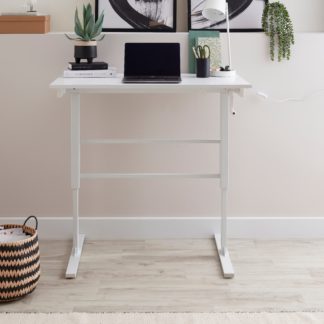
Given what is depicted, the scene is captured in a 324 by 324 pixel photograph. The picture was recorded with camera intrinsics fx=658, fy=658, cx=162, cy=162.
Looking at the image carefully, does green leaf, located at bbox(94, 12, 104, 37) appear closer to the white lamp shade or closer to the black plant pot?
the black plant pot

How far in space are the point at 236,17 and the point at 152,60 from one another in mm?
589

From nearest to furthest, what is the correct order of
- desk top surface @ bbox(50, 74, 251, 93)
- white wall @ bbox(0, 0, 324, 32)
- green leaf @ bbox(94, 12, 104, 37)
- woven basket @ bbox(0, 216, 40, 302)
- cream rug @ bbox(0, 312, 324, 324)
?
cream rug @ bbox(0, 312, 324, 324)
woven basket @ bbox(0, 216, 40, 302)
desk top surface @ bbox(50, 74, 251, 93)
green leaf @ bbox(94, 12, 104, 37)
white wall @ bbox(0, 0, 324, 32)

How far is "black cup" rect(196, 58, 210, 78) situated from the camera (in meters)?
3.01

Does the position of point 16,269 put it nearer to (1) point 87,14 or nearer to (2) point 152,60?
(2) point 152,60

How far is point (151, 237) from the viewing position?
343 cm

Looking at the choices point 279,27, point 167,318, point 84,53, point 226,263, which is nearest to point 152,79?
point 84,53

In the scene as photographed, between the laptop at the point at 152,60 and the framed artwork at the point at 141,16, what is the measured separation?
0.33m

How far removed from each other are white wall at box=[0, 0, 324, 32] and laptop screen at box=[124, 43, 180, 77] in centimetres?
41

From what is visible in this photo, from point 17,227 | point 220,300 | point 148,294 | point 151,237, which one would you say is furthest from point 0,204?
point 220,300

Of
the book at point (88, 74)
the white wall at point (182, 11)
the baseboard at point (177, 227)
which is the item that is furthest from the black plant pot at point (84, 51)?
the baseboard at point (177, 227)

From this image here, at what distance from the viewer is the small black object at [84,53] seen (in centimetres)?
306

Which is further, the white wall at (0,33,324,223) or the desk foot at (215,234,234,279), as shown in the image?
the white wall at (0,33,324,223)

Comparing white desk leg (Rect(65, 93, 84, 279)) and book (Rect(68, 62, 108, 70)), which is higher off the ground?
book (Rect(68, 62, 108, 70))

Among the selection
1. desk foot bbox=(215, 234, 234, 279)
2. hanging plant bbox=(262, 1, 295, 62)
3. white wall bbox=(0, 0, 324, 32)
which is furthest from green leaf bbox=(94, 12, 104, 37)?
desk foot bbox=(215, 234, 234, 279)
